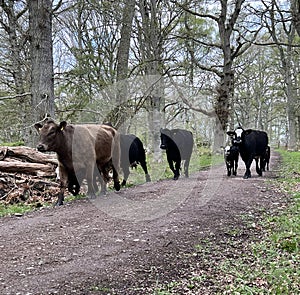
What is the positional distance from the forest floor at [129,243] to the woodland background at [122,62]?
4725mm

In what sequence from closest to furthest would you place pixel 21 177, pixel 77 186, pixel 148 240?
pixel 148 240 → pixel 77 186 → pixel 21 177

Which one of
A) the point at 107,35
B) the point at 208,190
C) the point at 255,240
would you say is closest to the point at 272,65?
the point at 107,35

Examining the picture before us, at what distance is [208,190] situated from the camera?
932 cm

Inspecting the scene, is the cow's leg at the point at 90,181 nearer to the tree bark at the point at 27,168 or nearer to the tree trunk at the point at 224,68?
the tree bark at the point at 27,168

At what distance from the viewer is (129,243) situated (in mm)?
4969

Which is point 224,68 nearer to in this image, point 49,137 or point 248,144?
point 248,144

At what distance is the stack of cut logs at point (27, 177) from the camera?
29.4 ft

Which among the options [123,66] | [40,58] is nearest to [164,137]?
[123,66]

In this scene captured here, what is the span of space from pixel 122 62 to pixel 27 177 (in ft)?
25.3

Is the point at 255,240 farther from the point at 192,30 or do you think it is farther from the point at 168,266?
the point at 192,30

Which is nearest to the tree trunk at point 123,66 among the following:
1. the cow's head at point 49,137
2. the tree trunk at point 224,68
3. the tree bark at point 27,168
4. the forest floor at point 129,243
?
the tree bark at point 27,168

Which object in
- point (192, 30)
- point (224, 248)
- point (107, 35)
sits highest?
point (192, 30)

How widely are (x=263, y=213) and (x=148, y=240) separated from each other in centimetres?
281

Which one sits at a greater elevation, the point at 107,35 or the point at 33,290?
the point at 107,35
